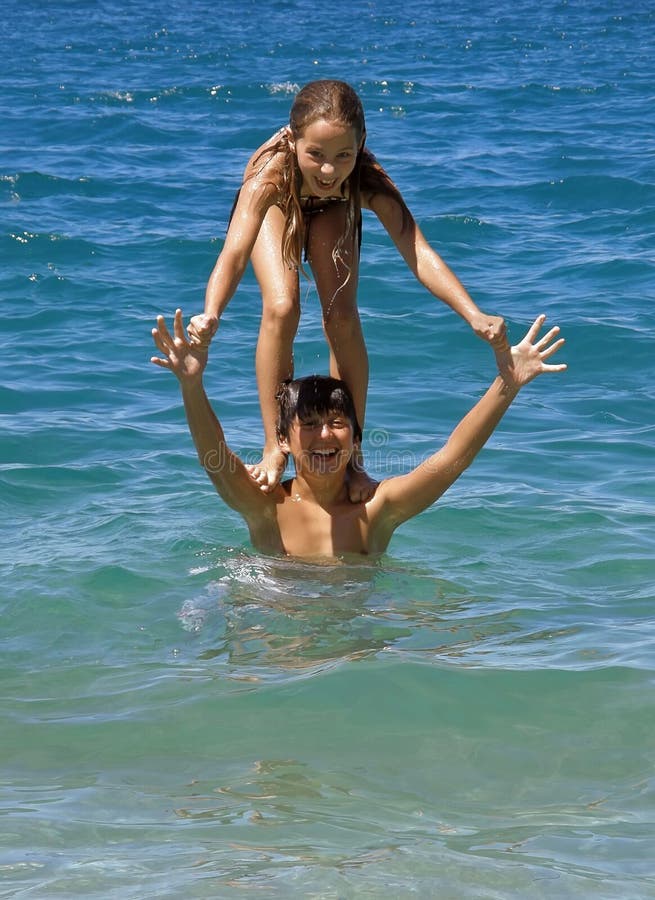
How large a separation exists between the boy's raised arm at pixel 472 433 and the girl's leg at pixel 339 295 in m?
0.42

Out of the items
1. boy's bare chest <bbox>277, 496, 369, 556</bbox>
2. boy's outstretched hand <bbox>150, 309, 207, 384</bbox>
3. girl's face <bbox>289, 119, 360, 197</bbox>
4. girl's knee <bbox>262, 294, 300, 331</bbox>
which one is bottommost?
boy's bare chest <bbox>277, 496, 369, 556</bbox>

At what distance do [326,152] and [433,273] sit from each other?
0.67 meters

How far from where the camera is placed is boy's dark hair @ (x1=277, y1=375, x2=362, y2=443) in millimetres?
5605

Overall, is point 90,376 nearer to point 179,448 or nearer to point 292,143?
point 179,448

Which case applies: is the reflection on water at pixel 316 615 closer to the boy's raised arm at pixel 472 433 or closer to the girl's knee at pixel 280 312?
the boy's raised arm at pixel 472 433

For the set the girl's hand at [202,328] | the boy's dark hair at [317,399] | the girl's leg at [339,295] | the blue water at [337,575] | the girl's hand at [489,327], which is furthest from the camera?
the girl's leg at [339,295]

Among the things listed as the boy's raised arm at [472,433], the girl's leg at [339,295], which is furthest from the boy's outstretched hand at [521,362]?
the girl's leg at [339,295]

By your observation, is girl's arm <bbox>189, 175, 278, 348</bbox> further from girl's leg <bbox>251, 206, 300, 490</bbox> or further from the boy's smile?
the boy's smile

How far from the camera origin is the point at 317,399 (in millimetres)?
5598

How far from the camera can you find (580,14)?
2664cm

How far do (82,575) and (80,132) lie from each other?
12265mm

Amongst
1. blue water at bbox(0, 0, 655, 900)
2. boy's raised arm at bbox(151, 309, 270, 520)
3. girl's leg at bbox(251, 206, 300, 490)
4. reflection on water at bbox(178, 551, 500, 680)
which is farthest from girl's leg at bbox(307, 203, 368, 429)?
blue water at bbox(0, 0, 655, 900)

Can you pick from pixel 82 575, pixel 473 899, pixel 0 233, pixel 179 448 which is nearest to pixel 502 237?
pixel 0 233

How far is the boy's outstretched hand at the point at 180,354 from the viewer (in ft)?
15.8
